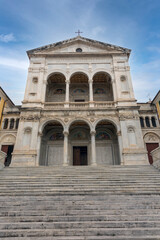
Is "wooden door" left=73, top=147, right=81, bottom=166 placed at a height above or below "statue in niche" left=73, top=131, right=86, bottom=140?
below

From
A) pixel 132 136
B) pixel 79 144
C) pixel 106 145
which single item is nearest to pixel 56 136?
pixel 79 144

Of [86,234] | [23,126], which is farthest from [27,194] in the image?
[23,126]

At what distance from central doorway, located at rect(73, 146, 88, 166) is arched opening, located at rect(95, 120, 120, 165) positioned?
157cm

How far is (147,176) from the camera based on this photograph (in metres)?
10.0

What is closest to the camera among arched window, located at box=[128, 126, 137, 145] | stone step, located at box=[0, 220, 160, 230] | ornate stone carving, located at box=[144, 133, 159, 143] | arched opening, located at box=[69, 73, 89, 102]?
stone step, located at box=[0, 220, 160, 230]

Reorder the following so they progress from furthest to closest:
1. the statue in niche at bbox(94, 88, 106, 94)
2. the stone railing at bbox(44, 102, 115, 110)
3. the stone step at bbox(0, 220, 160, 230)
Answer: the statue in niche at bbox(94, 88, 106, 94)
the stone railing at bbox(44, 102, 115, 110)
the stone step at bbox(0, 220, 160, 230)

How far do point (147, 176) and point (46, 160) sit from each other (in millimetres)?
10918

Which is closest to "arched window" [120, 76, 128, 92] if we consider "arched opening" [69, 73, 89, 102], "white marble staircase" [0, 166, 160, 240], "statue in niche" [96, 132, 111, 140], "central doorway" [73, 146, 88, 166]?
"arched opening" [69, 73, 89, 102]

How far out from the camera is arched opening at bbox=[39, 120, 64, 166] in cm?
1719

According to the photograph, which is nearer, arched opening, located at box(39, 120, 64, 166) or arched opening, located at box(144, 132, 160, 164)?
arched opening, located at box(39, 120, 64, 166)

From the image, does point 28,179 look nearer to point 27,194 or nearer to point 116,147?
point 27,194

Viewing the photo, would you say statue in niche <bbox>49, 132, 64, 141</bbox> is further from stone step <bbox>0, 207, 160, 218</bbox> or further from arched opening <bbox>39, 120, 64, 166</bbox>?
stone step <bbox>0, 207, 160, 218</bbox>

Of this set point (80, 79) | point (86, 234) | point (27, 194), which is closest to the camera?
point (86, 234)

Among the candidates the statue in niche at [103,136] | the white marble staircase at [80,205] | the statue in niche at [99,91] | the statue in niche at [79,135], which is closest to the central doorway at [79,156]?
the statue in niche at [79,135]
